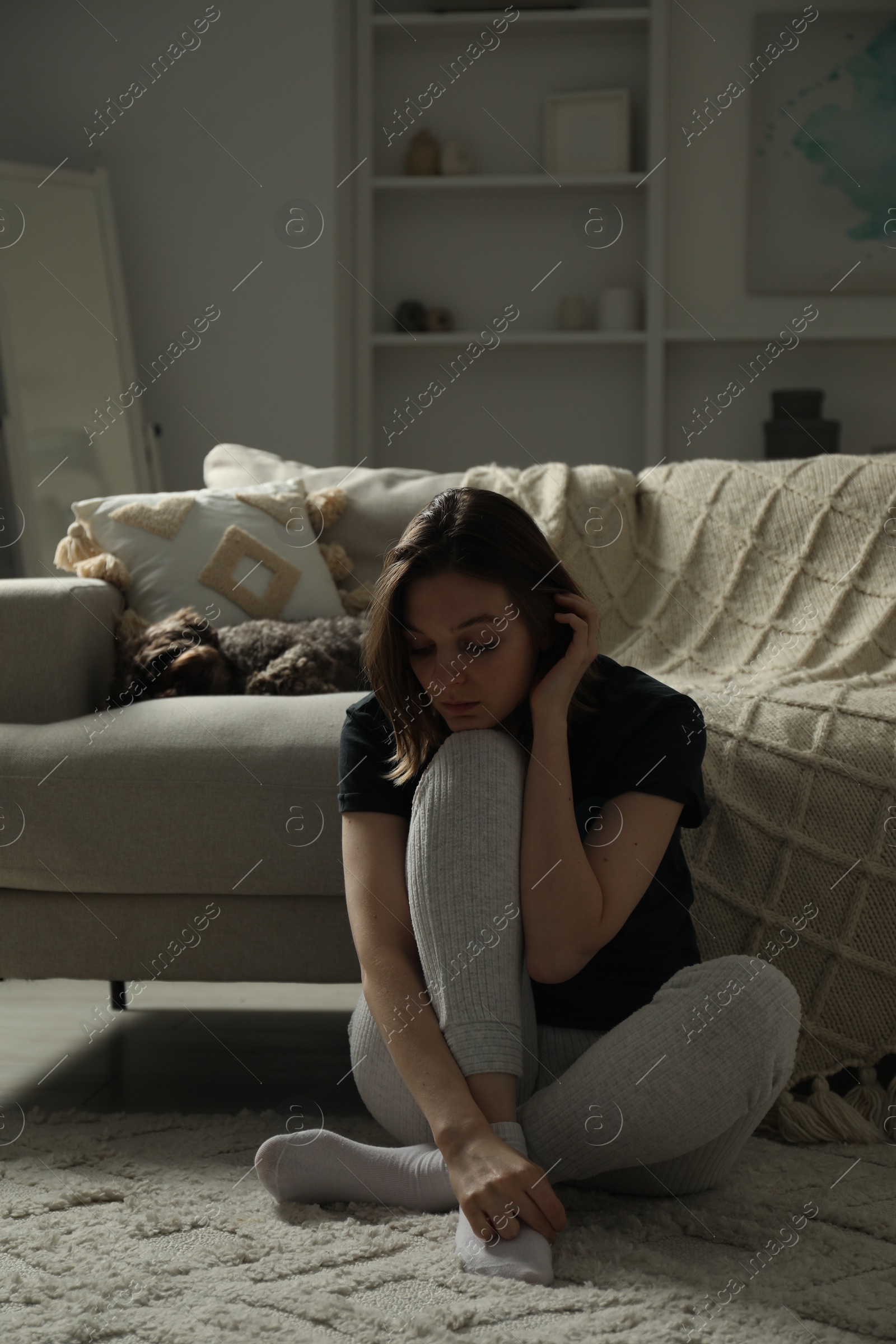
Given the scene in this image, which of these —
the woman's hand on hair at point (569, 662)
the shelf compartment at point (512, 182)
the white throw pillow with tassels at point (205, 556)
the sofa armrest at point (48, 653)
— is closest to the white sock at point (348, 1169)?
the woman's hand on hair at point (569, 662)

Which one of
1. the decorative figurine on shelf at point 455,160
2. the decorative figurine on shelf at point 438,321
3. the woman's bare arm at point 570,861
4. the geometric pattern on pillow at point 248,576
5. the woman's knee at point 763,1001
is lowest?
the woman's knee at point 763,1001

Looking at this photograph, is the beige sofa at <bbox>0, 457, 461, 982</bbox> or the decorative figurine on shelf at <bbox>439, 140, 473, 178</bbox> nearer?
the beige sofa at <bbox>0, 457, 461, 982</bbox>

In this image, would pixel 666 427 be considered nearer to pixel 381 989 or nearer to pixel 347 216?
pixel 347 216

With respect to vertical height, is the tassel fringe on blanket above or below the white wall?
below

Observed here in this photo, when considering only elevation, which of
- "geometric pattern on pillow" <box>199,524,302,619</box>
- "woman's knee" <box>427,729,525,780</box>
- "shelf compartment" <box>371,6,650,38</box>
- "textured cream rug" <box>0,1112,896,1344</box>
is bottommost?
"textured cream rug" <box>0,1112,896,1344</box>

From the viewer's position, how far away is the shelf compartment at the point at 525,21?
331 cm

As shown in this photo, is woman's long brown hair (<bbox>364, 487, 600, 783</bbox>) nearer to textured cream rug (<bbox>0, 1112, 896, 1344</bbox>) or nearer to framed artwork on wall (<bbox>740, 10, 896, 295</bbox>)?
textured cream rug (<bbox>0, 1112, 896, 1344</bbox>)

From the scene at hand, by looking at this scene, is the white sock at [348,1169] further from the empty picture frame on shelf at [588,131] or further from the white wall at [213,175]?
the empty picture frame on shelf at [588,131]

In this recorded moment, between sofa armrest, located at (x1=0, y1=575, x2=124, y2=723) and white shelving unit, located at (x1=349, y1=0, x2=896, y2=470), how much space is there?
201 centimetres

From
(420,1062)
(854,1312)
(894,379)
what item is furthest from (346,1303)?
(894,379)

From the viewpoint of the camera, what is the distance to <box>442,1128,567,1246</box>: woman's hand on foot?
2.82ft

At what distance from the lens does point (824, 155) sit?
336cm

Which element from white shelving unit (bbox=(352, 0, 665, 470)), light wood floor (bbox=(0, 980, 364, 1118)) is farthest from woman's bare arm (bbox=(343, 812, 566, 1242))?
white shelving unit (bbox=(352, 0, 665, 470))

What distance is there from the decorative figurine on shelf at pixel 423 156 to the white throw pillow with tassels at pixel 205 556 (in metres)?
1.92
